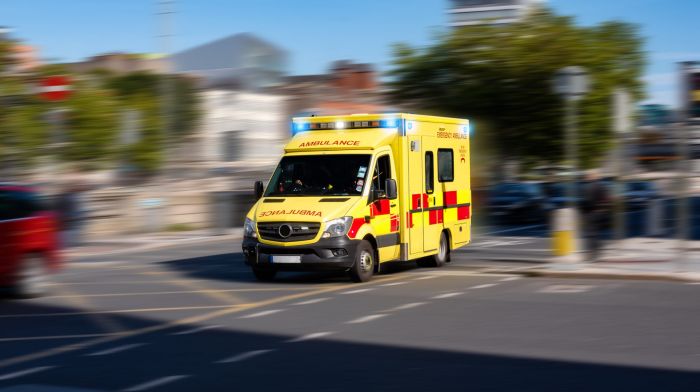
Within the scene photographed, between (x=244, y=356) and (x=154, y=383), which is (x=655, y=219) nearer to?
(x=244, y=356)

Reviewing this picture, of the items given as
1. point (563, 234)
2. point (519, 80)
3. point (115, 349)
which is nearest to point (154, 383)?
point (115, 349)

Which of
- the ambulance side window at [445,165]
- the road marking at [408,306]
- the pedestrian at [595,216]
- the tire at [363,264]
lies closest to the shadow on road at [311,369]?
the road marking at [408,306]

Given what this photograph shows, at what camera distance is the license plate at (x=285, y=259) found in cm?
1594

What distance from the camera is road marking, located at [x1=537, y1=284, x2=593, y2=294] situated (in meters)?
15.2

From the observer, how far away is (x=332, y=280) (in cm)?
1717

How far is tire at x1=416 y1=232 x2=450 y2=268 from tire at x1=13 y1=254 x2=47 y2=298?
712cm

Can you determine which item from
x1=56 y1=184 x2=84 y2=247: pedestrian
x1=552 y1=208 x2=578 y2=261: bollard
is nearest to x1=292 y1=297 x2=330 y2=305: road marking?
x1=552 y1=208 x2=578 y2=261: bollard

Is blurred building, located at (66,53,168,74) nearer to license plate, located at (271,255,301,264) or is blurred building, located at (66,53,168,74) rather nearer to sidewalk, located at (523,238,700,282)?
sidewalk, located at (523,238,700,282)

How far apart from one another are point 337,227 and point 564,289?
3396mm

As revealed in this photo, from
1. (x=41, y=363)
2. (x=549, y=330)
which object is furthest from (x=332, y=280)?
(x=41, y=363)

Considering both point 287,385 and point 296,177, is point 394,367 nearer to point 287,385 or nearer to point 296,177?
point 287,385

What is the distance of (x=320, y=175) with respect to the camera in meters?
16.8

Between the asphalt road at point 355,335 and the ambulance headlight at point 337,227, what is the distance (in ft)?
2.61

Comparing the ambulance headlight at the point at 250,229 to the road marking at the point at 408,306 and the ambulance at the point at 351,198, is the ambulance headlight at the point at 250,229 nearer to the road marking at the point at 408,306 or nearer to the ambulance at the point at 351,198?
the ambulance at the point at 351,198
